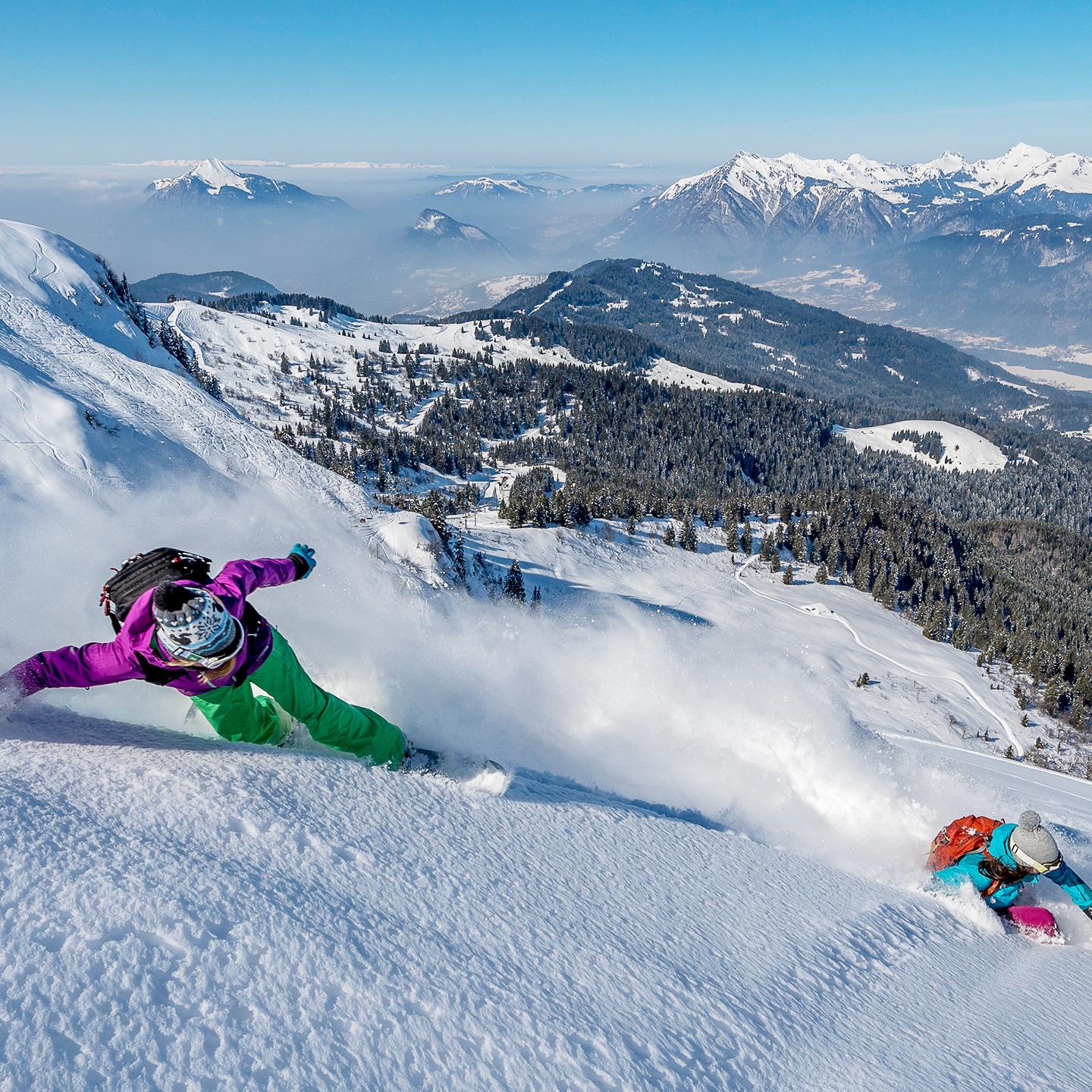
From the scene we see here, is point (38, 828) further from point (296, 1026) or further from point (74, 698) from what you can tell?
point (74, 698)

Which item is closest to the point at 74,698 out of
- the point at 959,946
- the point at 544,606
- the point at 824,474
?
the point at 959,946

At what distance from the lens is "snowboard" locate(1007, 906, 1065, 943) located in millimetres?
7484

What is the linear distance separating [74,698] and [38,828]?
11.3 ft

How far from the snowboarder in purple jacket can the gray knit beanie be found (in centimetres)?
791

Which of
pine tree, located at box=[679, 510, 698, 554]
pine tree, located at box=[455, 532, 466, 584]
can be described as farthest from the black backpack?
pine tree, located at box=[679, 510, 698, 554]

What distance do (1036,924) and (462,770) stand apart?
747cm

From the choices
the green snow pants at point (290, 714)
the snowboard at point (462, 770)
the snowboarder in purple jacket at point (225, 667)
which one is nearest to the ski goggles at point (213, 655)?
the snowboarder in purple jacket at point (225, 667)

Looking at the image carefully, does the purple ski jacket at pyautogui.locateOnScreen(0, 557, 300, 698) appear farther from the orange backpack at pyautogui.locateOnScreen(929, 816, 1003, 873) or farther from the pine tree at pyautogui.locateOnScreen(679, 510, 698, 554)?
the pine tree at pyautogui.locateOnScreen(679, 510, 698, 554)

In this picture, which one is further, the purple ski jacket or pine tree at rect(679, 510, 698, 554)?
pine tree at rect(679, 510, 698, 554)

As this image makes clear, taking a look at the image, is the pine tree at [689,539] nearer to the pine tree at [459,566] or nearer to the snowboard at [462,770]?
the pine tree at [459,566]

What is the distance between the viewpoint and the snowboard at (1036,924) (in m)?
7.48

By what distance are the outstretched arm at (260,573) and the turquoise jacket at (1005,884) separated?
8.82m

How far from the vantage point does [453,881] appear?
4457 mm

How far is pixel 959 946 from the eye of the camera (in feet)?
20.5
